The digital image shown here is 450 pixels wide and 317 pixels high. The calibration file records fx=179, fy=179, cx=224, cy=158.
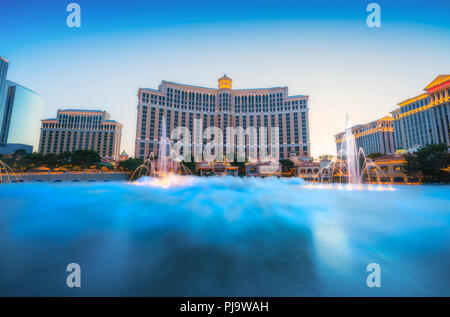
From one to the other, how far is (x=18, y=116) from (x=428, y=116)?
199041 mm

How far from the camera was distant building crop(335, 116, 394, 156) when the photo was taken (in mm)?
107625

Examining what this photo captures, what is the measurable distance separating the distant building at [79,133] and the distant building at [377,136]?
16629 centimetres

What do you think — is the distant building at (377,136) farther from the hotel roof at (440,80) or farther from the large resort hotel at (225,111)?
the large resort hotel at (225,111)

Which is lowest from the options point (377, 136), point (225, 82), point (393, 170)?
point (393, 170)

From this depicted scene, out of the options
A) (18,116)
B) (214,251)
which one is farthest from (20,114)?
(214,251)

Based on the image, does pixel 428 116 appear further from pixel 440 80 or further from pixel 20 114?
pixel 20 114

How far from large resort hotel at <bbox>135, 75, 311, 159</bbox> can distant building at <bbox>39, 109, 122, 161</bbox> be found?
51.1 meters

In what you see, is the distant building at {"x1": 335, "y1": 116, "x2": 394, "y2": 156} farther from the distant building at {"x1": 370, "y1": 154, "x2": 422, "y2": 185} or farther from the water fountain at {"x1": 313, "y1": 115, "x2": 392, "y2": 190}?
the distant building at {"x1": 370, "y1": 154, "x2": 422, "y2": 185}

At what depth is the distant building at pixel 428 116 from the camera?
66.8 meters

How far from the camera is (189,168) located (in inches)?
2640

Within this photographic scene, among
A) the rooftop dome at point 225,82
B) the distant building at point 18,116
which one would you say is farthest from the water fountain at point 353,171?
the distant building at point 18,116

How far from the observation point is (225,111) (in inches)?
3952
